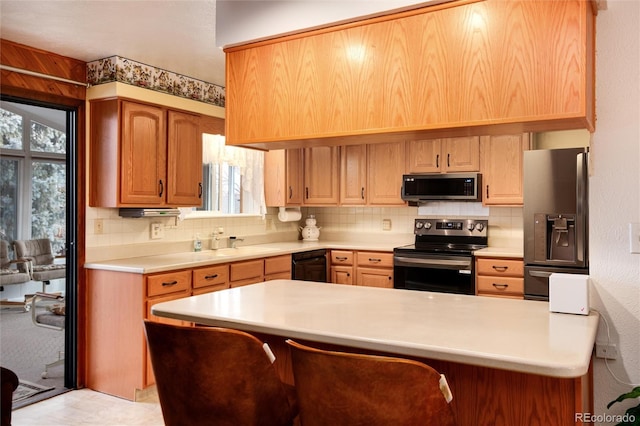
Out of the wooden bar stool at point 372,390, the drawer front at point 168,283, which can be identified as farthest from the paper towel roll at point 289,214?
the wooden bar stool at point 372,390

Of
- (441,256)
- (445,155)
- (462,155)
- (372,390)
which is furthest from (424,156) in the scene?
(372,390)

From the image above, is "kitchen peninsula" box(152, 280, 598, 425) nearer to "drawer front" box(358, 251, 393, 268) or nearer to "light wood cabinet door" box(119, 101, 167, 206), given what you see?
"light wood cabinet door" box(119, 101, 167, 206)

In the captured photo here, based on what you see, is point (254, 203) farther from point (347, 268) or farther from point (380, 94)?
point (380, 94)

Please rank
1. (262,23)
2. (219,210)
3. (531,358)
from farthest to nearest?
(219,210) < (262,23) < (531,358)

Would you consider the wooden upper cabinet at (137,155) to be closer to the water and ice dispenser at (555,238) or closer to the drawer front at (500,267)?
the drawer front at (500,267)

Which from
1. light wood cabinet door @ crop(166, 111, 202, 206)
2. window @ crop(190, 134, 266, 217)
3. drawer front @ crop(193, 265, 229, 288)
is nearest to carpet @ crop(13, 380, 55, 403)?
drawer front @ crop(193, 265, 229, 288)

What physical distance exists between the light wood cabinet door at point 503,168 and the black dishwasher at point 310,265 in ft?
5.31

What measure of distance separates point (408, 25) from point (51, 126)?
10.9 feet

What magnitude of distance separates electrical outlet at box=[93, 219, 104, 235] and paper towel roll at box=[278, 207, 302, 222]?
2.08 metres

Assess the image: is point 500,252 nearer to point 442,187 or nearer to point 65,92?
point 442,187

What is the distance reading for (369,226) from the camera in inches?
216

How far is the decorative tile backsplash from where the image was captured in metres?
3.59

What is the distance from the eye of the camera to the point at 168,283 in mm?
3473

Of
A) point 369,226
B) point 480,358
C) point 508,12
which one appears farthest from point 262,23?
point 369,226
